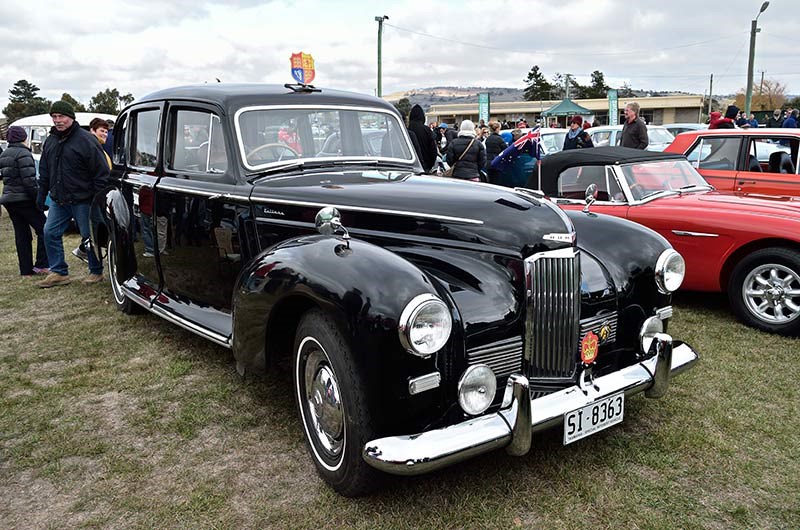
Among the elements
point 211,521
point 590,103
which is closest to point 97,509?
point 211,521

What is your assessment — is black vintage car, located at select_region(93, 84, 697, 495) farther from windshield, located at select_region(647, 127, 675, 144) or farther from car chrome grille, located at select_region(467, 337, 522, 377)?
windshield, located at select_region(647, 127, 675, 144)

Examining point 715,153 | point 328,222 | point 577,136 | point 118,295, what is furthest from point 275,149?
→ point 577,136

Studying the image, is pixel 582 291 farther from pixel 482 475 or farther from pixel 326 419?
pixel 326 419

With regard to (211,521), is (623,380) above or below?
above

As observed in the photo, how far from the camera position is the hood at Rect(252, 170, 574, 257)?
2.93m

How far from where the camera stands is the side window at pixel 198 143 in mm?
4035

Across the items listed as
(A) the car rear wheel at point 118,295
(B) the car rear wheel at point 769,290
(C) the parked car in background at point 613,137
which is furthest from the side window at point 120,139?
(C) the parked car in background at point 613,137

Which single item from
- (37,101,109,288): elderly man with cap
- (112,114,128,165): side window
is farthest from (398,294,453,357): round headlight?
(37,101,109,288): elderly man with cap

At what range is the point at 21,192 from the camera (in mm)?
7148

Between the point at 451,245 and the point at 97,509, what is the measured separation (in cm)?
205

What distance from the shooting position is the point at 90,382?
13.8ft

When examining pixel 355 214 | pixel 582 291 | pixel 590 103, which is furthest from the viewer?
pixel 590 103

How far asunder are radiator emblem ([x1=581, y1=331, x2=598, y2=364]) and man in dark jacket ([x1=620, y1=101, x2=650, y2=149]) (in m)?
6.82

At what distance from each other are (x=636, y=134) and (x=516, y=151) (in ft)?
5.79
